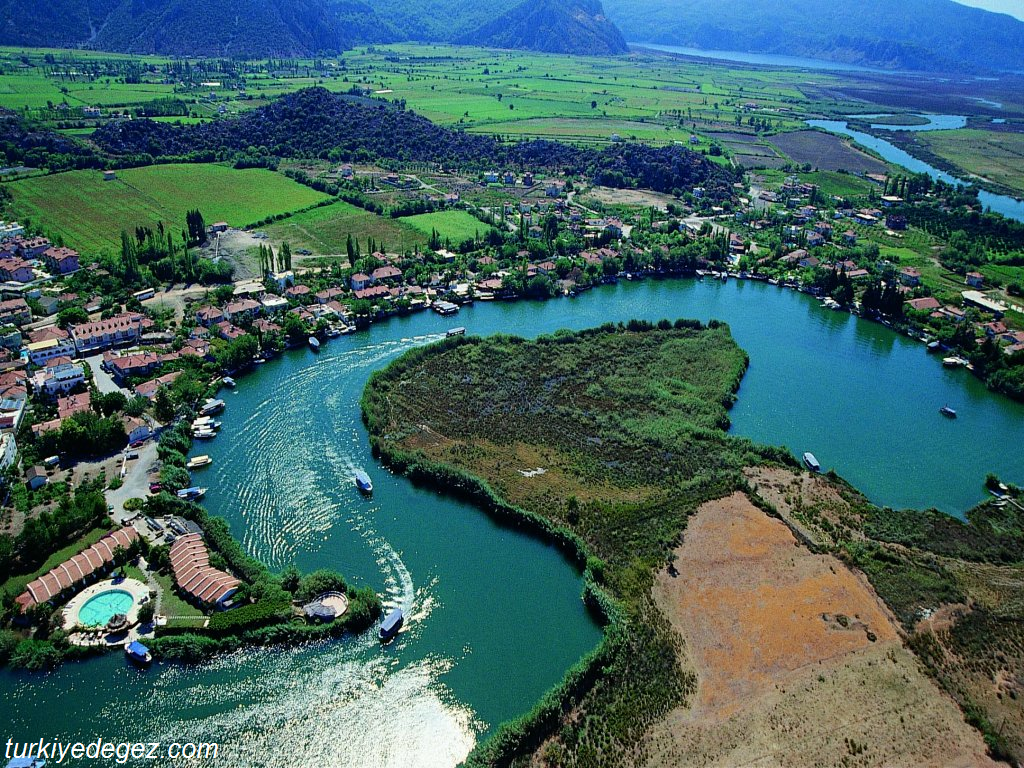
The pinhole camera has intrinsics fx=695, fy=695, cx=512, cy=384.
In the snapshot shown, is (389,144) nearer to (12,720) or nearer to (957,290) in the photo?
(957,290)

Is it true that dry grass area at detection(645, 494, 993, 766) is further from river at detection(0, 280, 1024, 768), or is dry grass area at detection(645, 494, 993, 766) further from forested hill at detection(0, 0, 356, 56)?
forested hill at detection(0, 0, 356, 56)

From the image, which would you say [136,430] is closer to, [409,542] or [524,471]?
[409,542]

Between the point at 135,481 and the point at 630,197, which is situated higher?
the point at 630,197

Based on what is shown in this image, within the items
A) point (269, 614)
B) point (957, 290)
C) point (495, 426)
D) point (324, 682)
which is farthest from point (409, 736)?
point (957, 290)

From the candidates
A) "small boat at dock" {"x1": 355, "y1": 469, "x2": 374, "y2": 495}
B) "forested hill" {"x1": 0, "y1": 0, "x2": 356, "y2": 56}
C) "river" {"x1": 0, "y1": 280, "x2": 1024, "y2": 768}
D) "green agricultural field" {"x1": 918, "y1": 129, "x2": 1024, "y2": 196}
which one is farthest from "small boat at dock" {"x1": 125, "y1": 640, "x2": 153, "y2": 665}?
"forested hill" {"x1": 0, "y1": 0, "x2": 356, "y2": 56}

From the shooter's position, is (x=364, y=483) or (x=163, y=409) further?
(x=163, y=409)

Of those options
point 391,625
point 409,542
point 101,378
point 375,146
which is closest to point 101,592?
point 391,625

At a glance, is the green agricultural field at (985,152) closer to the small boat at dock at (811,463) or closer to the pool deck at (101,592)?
the small boat at dock at (811,463)
